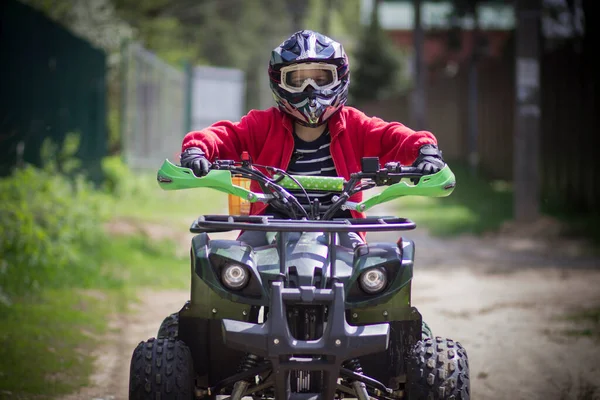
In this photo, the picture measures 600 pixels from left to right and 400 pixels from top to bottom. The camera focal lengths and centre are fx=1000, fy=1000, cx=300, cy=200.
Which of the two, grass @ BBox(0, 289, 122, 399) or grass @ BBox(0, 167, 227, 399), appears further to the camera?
grass @ BBox(0, 167, 227, 399)

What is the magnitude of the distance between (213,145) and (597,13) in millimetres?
10061

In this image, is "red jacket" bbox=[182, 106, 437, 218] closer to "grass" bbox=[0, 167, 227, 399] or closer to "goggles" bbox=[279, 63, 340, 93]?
"goggles" bbox=[279, 63, 340, 93]

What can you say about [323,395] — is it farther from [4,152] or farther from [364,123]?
[4,152]

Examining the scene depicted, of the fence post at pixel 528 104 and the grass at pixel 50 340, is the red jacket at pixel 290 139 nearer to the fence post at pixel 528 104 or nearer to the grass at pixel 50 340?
the grass at pixel 50 340

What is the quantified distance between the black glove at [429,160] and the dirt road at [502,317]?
1771 millimetres

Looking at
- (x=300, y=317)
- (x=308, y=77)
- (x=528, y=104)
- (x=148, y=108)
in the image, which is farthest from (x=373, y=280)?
(x=148, y=108)

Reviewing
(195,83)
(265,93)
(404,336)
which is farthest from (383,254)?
(265,93)

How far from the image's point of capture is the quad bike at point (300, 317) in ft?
13.2

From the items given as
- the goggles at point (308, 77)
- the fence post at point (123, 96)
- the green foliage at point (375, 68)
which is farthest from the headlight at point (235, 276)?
the green foliage at point (375, 68)

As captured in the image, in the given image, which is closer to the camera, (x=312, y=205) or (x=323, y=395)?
(x=323, y=395)

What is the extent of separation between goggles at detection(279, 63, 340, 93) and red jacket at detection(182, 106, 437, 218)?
0.77 ft

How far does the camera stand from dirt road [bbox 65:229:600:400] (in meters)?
6.12

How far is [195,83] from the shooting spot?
2466 centimetres

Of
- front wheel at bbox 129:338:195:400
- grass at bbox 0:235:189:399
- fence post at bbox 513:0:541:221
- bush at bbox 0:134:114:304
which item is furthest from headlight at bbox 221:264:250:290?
fence post at bbox 513:0:541:221
